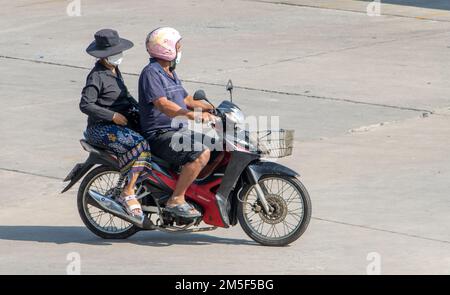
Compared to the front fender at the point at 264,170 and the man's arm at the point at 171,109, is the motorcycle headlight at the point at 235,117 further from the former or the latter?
the front fender at the point at 264,170

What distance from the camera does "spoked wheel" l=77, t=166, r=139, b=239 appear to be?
9859mm

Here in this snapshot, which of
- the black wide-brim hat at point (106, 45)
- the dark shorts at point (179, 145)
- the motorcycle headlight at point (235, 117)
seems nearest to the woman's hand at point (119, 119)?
the dark shorts at point (179, 145)

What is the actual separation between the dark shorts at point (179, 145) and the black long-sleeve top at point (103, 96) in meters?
0.39

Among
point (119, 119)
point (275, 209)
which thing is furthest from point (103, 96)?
point (275, 209)

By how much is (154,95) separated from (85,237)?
1435mm

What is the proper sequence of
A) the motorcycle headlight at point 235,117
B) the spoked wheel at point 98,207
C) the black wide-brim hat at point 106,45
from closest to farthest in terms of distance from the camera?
1. the motorcycle headlight at point 235,117
2. the black wide-brim hat at point 106,45
3. the spoked wheel at point 98,207

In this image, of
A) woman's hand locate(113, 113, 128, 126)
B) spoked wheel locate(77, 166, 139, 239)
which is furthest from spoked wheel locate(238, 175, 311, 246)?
woman's hand locate(113, 113, 128, 126)

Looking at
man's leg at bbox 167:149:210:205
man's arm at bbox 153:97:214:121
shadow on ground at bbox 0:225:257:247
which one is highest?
man's arm at bbox 153:97:214:121

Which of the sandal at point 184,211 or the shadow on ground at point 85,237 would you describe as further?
the shadow on ground at point 85,237

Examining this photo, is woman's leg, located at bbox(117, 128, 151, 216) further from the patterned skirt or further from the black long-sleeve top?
the black long-sleeve top

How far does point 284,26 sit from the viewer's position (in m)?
20.3

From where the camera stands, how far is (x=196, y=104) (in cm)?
966

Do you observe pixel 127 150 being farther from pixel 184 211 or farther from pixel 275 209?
pixel 275 209

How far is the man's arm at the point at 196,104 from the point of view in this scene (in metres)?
9.48
